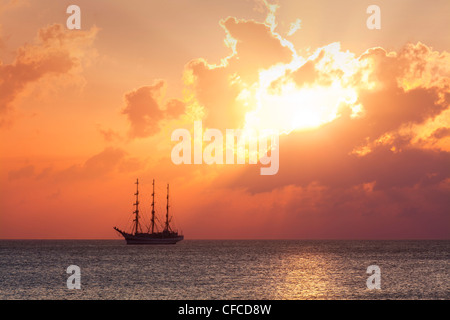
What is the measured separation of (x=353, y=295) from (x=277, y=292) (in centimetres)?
780

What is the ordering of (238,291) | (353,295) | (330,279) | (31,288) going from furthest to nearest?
1. (330,279)
2. (31,288)
3. (238,291)
4. (353,295)

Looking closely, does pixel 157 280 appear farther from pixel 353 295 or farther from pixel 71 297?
→ pixel 353 295

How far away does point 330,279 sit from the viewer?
236 feet

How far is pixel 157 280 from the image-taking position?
67688 mm
